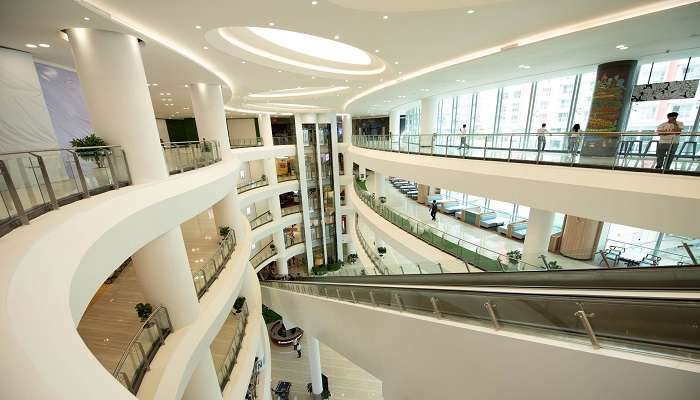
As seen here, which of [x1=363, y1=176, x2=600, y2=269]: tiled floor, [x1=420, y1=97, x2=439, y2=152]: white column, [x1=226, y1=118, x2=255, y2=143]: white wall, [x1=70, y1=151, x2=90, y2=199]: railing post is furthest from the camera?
[x1=226, y1=118, x2=255, y2=143]: white wall

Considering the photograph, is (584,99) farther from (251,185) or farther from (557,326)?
(251,185)

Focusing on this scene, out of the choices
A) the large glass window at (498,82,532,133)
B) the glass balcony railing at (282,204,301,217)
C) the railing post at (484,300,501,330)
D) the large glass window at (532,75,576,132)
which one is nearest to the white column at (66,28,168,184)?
the railing post at (484,300,501,330)

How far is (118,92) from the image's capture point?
4559mm

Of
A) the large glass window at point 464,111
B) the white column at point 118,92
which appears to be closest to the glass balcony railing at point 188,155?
the white column at point 118,92

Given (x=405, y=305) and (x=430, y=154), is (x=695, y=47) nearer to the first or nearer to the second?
(x=430, y=154)

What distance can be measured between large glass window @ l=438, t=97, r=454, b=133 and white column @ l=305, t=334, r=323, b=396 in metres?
17.3

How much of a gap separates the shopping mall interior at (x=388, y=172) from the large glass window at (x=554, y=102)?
3118 millimetres

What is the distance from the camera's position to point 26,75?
4949 millimetres

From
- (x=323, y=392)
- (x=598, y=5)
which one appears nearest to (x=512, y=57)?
(x=598, y=5)

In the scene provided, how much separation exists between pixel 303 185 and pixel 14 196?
18.9 metres

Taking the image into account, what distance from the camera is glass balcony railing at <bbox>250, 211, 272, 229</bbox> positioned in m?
19.7

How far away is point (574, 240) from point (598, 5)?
357 inches

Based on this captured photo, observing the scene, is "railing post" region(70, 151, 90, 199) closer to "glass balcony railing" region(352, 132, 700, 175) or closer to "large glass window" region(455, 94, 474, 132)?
"glass balcony railing" region(352, 132, 700, 175)

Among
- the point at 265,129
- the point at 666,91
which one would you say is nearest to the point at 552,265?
the point at 666,91
